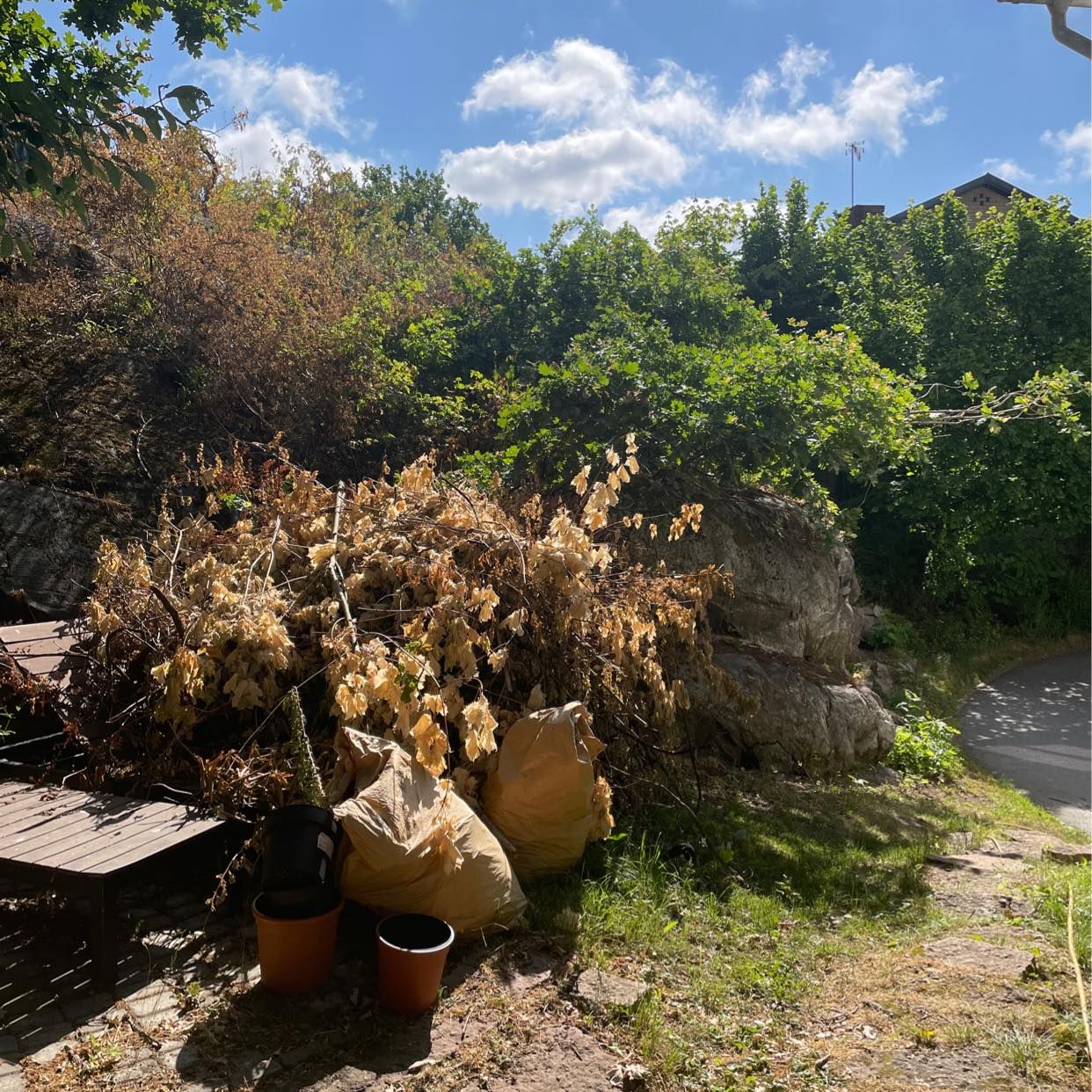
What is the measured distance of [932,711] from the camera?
11.8m

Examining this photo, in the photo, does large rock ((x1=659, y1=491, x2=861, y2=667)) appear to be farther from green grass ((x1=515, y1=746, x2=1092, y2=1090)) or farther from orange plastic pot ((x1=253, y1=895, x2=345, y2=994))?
orange plastic pot ((x1=253, y1=895, x2=345, y2=994))

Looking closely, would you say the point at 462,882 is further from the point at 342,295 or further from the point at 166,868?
the point at 342,295

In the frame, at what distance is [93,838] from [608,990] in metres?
2.14

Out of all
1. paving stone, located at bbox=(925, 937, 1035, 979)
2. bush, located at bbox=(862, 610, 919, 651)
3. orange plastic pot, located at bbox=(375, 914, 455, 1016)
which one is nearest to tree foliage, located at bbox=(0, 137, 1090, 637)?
bush, located at bbox=(862, 610, 919, 651)

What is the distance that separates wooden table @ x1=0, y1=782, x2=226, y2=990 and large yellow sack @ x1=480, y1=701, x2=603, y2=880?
4.34ft

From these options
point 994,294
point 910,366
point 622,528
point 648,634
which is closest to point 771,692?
point 622,528

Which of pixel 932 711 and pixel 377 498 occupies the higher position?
pixel 377 498

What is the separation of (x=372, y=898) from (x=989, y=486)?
14.4 metres

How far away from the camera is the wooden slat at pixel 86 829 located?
3.23 meters

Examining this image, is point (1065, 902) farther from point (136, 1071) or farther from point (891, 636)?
point (891, 636)

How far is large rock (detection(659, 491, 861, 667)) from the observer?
873cm

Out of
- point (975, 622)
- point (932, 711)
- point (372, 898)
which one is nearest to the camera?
point (372, 898)

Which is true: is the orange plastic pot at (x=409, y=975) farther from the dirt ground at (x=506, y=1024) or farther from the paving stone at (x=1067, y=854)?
the paving stone at (x=1067, y=854)

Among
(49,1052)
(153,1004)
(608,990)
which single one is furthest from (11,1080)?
(608,990)
